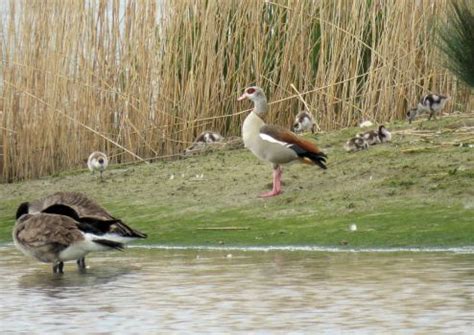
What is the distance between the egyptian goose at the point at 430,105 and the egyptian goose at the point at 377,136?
1.08 meters

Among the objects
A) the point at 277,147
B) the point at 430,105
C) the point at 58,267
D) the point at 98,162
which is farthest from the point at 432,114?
the point at 58,267

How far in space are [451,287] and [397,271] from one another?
1074 millimetres

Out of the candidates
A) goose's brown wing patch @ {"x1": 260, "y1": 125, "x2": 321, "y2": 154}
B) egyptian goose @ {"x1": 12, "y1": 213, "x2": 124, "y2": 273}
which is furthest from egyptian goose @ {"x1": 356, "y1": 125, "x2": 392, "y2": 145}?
egyptian goose @ {"x1": 12, "y1": 213, "x2": 124, "y2": 273}

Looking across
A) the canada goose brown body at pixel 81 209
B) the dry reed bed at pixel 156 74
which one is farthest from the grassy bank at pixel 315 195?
the canada goose brown body at pixel 81 209

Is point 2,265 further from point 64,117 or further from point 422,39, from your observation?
point 422,39

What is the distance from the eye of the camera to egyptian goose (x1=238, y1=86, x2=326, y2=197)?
53.0 feet

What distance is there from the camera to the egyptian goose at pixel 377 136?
1781 cm

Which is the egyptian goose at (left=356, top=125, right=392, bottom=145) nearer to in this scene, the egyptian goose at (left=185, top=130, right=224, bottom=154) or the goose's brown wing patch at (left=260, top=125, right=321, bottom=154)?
the goose's brown wing patch at (left=260, top=125, right=321, bottom=154)

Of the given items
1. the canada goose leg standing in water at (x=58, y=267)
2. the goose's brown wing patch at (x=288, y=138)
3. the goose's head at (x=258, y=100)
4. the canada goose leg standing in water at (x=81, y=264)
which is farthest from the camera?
the goose's head at (x=258, y=100)

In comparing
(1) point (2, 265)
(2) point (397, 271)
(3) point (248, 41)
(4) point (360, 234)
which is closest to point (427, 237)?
(4) point (360, 234)

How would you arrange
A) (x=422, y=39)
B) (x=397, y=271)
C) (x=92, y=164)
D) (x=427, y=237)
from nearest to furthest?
(x=397, y=271), (x=427, y=237), (x=92, y=164), (x=422, y=39)

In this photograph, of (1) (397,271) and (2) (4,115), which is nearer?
(1) (397,271)

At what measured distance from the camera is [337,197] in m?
15.6

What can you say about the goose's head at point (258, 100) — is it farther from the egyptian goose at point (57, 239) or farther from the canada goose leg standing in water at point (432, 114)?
the egyptian goose at point (57, 239)
